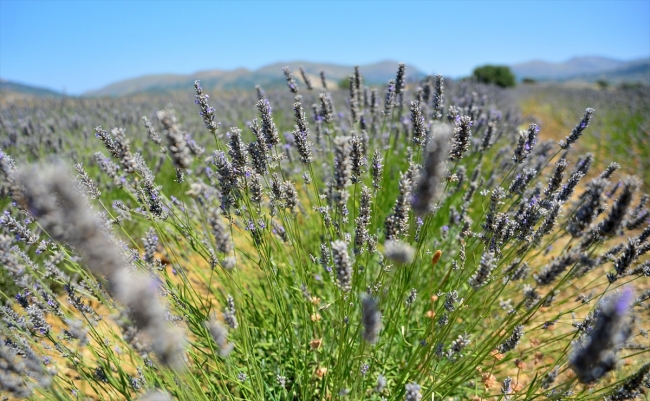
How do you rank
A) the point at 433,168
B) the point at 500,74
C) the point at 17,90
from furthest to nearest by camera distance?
1. the point at 500,74
2. the point at 17,90
3. the point at 433,168

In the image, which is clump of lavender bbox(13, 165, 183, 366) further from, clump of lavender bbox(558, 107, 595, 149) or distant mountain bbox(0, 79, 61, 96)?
distant mountain bbox(0, 79, 61, 96)

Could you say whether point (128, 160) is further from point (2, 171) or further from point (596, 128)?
point (596, 128)

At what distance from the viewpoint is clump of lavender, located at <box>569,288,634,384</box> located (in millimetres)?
846

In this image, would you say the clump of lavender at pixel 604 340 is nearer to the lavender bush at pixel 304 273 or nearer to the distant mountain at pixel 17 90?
the lavender bush at pixel 304 273

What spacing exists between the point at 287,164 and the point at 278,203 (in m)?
3.04

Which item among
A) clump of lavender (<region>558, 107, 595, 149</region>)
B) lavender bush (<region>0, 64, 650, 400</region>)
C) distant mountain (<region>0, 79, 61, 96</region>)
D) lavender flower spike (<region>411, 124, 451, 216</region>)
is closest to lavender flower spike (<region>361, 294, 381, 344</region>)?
lavender bush (<region>0, 64, 650, 400</region>)

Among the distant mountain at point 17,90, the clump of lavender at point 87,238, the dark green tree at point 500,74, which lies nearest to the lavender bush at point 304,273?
the clump of lavender at point 87,238

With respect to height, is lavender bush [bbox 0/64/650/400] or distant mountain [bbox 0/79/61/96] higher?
distant mountain [bbox 0/79/61/96]

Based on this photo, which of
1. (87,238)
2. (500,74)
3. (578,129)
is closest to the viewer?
(87,238)

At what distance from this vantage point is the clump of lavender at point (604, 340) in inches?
33.3

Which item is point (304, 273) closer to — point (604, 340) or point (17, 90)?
point (604, 340)

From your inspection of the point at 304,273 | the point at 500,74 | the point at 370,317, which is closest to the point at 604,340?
the point at 370,317

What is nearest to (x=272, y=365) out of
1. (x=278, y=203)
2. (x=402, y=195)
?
(x=278, y=203)

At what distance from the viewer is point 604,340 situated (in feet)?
2.91
